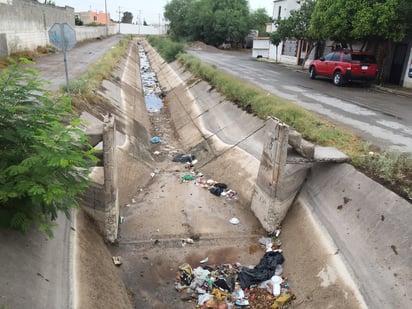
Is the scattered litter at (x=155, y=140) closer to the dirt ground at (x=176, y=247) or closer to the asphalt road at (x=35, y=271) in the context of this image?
the dirt ground at (x=176, y=247)

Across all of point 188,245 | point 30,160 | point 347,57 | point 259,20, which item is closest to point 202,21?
point 259,20

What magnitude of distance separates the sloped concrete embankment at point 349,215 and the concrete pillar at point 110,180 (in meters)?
3.39

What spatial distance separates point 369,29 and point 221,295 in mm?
15193

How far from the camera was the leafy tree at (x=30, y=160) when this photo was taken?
405cm

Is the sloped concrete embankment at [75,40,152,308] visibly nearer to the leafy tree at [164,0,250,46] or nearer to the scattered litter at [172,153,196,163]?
the scattered litter at [172,153,196,163]

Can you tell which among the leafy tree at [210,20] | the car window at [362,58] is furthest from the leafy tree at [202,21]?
the car window at [362,58]

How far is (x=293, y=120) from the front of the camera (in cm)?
967

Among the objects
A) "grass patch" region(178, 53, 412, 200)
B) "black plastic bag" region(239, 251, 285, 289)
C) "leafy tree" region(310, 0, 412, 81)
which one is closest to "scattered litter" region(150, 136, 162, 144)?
"grass patch" region(178, 53, 412, 200)

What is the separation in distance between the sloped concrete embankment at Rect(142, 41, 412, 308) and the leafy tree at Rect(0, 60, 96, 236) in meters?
4.25

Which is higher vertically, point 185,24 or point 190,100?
point 185,24

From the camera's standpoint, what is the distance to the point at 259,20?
5828 cm

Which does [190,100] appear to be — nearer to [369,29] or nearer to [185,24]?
[369,29]

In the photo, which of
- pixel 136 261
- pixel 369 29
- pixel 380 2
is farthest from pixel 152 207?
pixel 380 2

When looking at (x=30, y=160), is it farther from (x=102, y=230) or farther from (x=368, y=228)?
(x=368, y=228)
